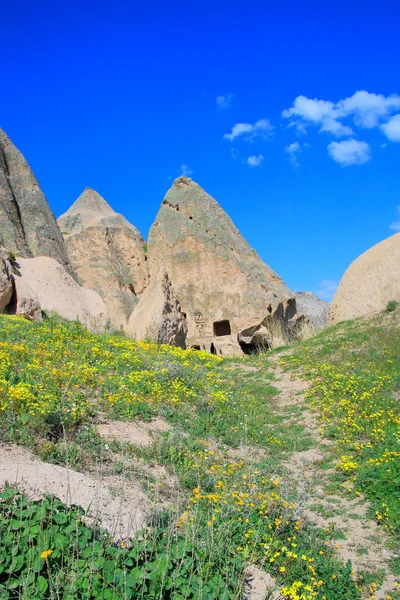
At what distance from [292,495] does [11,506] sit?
10.5 feet

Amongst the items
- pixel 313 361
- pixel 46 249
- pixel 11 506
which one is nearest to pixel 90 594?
pixel 11 506

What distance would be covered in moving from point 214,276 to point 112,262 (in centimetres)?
467

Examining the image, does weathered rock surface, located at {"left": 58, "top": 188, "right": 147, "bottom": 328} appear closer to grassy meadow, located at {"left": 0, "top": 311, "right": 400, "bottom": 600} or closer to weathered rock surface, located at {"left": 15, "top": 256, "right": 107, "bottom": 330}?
weathered rock surface, located at {"left": 15, "top": 256, "right": 107, "bottom": 330}

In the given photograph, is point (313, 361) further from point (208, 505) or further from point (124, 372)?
point (208, 505)

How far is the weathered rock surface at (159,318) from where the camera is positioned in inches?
605

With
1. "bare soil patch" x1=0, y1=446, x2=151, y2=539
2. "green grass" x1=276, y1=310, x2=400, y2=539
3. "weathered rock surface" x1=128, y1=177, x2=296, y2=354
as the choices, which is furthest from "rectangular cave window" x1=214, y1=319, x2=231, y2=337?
"bare soil patch" x1=0, y1=446, x2=151, y2=539

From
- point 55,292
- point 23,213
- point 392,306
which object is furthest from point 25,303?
point 392,306

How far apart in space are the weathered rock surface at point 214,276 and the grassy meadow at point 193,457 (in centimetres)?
718

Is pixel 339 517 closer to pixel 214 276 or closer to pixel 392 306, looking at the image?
pixel 392 306

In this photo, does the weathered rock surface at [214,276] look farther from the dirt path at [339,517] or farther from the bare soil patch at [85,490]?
the bare soil patch at [85,490]

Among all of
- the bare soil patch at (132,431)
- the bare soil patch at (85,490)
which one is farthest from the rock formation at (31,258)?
→ the bare soil patch at (85,490)

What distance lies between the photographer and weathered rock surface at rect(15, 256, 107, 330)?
14.2 m

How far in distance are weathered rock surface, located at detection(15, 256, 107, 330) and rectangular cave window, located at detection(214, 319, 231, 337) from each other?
213 inches

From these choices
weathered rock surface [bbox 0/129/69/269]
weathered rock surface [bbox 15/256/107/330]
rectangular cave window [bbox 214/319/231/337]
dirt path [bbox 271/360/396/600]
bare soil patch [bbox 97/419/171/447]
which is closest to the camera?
dirt path [bbox 271/360/396/600]
